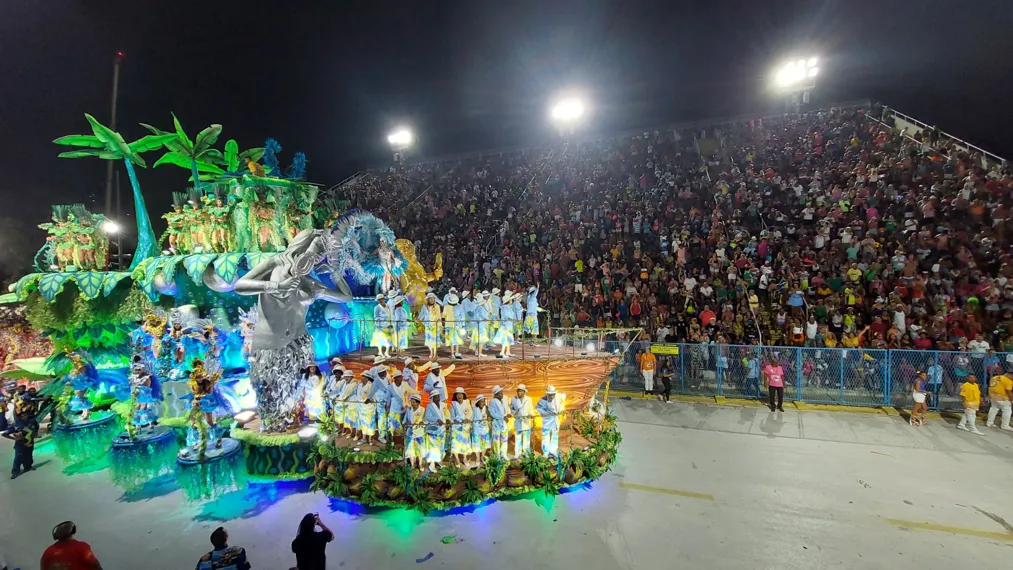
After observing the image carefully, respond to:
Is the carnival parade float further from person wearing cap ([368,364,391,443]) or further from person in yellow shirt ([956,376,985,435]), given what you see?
person in yellow shirt ([956,376,985,435])

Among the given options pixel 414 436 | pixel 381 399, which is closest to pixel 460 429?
pixel 414 436

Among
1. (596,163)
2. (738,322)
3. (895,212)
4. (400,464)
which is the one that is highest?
(596,163)

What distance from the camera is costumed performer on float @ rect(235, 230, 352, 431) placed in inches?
323

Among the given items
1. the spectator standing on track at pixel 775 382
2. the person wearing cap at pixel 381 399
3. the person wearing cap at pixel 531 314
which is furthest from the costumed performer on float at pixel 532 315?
the spectator standing on track at pixel 775 382

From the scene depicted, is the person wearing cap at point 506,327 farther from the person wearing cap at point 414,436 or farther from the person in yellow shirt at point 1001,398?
the person in yellow shirt at point 1001,398

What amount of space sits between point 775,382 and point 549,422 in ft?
24.4

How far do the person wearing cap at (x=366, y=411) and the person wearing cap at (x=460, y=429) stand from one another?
1.43 meters

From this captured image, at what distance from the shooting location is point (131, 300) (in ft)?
43.1

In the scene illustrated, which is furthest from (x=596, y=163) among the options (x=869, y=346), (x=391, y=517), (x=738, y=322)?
(x=391, y=517)

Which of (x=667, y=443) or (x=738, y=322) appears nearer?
(x=667, y=443)

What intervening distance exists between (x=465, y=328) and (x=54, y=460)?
9038 mm

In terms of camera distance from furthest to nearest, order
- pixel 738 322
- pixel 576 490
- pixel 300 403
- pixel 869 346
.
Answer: pixel 738 322, pixel 869 346, pixel 300 403, pixel 576 490

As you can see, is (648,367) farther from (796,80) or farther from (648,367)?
(796,80)

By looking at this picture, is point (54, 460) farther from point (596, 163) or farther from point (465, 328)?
point (596, 163)
